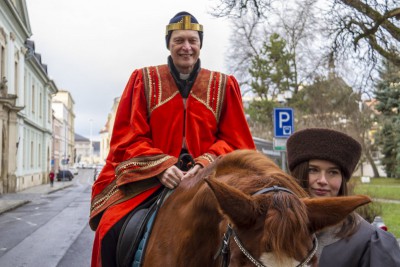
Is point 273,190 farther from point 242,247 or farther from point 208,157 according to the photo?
point 208,157

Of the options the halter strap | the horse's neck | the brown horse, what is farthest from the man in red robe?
the halter strap

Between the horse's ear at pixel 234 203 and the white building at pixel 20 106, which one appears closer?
the horse's ear at pixel 234 203

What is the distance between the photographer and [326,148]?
311cm


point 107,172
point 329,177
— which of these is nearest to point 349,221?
point 329,177

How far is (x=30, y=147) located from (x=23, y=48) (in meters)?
10.0

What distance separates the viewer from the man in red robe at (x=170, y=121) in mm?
3336

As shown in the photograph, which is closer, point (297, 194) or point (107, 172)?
point (297, 194)

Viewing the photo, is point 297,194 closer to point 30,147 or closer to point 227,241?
point 227,241

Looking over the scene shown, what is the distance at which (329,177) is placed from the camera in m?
3.10

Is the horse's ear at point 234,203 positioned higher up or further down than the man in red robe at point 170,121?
further down

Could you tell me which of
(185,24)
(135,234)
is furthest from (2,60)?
(135,234)

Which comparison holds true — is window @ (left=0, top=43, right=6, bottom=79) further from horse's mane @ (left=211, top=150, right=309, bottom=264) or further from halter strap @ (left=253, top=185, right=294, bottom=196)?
A: halter strap @ (left=253, top=185, right=294, bottom=196)

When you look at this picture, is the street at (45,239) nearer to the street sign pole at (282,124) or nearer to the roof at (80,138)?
the street sign pole at (282,124)

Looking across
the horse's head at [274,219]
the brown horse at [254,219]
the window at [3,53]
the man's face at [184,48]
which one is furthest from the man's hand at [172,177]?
the window at [3,53]
